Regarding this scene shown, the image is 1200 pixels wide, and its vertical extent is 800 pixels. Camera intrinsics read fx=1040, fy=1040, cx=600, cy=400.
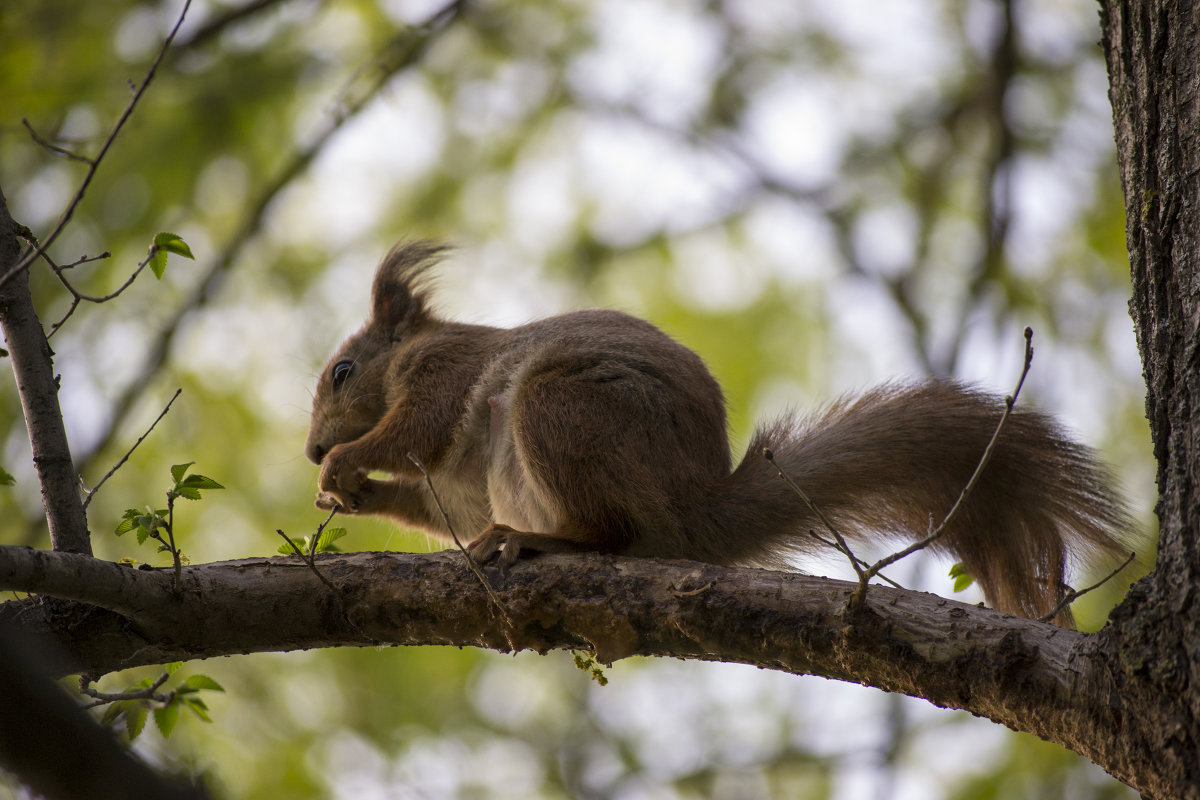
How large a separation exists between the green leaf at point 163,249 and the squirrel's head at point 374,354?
5.94ft

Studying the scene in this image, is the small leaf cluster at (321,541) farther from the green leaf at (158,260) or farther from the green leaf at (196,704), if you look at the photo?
the green leaf at (158,260)

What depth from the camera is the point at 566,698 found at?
7.18 m

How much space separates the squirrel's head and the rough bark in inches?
112

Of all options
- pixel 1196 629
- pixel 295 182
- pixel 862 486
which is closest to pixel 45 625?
pixel 862 486

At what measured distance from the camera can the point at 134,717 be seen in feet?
8.50

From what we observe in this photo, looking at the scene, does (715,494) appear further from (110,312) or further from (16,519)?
(110,312)

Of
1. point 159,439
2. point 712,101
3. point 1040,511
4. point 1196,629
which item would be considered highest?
point 712,101

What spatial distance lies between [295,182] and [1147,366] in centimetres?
414

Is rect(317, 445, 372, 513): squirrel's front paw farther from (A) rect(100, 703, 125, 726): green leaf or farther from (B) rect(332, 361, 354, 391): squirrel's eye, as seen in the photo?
(A) rect(100, 703, 125, 726): green leaf

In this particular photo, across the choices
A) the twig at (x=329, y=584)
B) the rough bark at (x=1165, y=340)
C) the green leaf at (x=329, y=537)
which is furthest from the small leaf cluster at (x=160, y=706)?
the rough bark at (x=1165, y=340)

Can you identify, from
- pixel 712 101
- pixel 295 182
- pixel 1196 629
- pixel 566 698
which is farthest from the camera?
pixel 566 698

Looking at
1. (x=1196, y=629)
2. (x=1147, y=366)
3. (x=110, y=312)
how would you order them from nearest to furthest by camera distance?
(x=1196, y=629) < (x=1147, y=366) < (x=110, y=312)

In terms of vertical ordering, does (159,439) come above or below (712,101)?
below

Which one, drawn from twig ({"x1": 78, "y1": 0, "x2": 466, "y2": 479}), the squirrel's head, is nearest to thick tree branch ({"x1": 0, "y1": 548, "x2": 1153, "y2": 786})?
the squirrel's head
